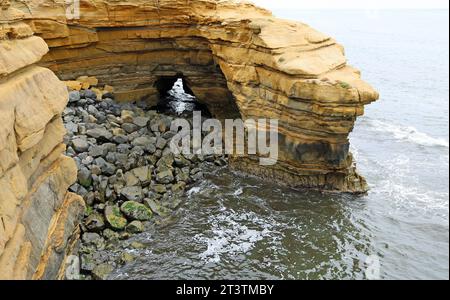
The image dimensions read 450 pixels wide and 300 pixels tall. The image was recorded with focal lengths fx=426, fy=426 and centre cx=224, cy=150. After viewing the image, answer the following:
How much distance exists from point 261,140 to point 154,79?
799 centimetres

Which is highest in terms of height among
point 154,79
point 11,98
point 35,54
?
point 35,54

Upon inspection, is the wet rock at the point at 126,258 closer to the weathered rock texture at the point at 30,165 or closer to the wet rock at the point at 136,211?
the weathered rock texture at the point at 30,165

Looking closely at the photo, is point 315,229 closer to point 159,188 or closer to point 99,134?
point 159,188

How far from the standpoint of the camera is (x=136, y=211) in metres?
14.9

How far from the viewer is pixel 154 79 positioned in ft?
74.0

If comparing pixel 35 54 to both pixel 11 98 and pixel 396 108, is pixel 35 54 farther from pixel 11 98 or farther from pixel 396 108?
pixel 396 108

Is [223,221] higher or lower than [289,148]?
lower

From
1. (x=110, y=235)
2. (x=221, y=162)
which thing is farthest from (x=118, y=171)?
(x=221, y=162)

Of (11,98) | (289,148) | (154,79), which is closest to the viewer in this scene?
(11,98)

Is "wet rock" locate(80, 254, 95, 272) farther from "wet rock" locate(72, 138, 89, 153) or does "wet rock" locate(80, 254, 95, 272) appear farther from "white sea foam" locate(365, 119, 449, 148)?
"white sea foam" locate(365, 119, 449, 148)

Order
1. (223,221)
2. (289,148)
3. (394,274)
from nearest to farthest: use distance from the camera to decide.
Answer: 1. (394,274)
2. (223,221)
3. (289,148)

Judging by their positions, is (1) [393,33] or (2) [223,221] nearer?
(2) [223,221]

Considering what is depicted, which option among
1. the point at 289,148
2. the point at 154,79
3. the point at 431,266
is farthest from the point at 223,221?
the point at 154,79

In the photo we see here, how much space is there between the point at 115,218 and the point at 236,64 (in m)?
8.00
